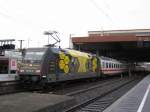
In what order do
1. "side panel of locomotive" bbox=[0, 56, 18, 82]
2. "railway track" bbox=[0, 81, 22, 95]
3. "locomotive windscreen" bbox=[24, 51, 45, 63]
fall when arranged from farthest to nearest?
"side panel of locomotive" bbox=[0, 56, 18, 82]
"railway track" bbox=[0, 81, 22, 95]
"locomotive windscreen" bbox=[24, 51, 45, 63]

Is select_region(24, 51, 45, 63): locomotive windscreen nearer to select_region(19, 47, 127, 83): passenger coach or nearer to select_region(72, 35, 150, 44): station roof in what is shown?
select_region(19, 47, 127, 83): passenger coach

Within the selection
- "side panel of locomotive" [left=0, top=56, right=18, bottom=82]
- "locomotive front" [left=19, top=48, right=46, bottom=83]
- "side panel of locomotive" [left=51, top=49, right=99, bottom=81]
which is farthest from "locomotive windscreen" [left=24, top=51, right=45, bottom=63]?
"side panel of locomotive" [left=0, top=56, right=18, bottom=82]

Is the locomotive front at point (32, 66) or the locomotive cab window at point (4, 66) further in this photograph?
the locomotive cab window at point (4, 66)

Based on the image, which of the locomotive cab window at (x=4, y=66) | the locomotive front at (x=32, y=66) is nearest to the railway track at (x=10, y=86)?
the locomotive front at (x=32, y=66)

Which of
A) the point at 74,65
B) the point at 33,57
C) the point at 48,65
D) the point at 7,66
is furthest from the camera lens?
the point at 7,66

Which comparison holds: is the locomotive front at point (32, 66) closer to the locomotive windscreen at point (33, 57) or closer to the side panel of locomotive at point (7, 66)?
the locomotive windscreen at point (33, 57)

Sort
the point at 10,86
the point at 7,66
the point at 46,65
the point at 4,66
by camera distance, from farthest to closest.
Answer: the point at 4,66 < the point at 7,66 < the point at 10,86 < the point at 46,65

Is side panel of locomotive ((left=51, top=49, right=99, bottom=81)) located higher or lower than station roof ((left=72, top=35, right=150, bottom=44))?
lower

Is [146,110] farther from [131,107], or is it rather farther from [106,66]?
[106,66]

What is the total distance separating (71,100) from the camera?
1542cm

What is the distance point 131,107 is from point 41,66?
8.39 meters

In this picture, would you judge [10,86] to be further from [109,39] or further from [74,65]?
[109,39]

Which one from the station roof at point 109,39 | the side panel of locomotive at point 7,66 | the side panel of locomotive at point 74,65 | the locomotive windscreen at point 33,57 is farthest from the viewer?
the station roof at point 109,39

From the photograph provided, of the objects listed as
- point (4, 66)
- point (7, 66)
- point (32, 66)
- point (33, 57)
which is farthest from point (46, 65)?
point (4, 66)
